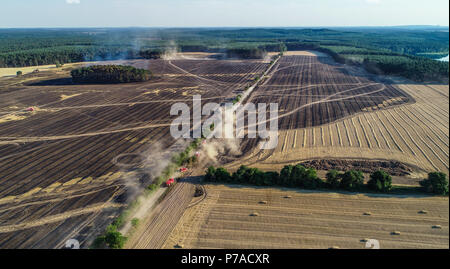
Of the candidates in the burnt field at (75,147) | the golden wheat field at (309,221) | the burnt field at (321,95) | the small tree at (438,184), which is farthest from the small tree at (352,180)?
the burnt field at (75,147)

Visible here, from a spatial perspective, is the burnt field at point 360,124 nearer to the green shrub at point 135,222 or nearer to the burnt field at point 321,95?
the burnt field at point 321,95

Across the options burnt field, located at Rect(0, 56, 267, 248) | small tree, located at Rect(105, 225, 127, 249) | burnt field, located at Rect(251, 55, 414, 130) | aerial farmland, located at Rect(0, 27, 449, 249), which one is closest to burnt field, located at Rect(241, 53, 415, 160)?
burnt field, located at Rect(251, 55, 414, 130)

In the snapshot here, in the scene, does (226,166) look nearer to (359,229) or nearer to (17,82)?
(359,229)

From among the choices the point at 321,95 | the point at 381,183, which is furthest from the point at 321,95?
the point at 381,183

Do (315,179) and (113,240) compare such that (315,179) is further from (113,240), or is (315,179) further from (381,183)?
(113,240)

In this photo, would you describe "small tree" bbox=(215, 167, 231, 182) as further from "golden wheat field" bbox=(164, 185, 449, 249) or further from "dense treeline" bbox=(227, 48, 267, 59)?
"dense treeline" bbox=(227, 48, 267, 59)

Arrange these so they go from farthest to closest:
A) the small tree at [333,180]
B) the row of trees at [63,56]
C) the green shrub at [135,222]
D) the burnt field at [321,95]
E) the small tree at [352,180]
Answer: the row of trees at [63,56] → the burnt field at [321,95] → the small tree at [333,180] → the small tree at [352,180] → the green shrub at [135,222]
